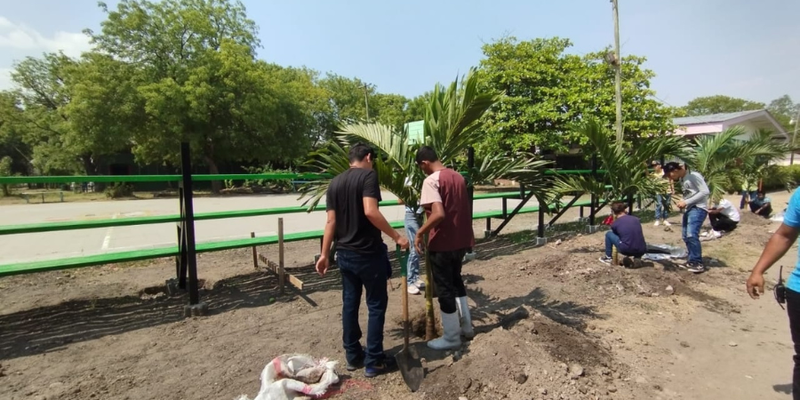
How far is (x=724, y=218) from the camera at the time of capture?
26.4 feet

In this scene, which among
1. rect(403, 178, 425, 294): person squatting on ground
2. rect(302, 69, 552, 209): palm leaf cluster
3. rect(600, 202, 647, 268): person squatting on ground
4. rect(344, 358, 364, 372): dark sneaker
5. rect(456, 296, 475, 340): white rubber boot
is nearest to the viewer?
rect(344, 358, 364, 372): dark sneaker

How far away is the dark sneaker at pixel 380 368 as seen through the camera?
3.06 meters

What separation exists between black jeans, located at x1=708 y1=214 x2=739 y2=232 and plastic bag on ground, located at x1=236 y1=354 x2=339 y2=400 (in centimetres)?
852

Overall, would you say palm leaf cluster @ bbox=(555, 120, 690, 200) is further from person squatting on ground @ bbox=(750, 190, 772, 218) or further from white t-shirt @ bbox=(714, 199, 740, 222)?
person squatting on ground @ bbox=(750, 190, 772, 218)

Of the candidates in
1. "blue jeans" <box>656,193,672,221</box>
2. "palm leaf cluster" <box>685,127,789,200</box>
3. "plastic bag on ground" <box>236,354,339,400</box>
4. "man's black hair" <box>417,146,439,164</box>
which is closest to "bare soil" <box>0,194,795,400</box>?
"plastic bag on ground" <box>236,354,339,400</box>

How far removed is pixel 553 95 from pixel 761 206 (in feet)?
31.8

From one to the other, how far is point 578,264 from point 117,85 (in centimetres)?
2380

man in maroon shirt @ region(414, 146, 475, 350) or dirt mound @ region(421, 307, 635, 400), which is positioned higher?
man in maroon shirt @ region(414, 146, 475, 350)

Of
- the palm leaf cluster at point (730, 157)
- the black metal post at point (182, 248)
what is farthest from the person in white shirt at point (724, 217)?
the black metal post at point (182, 248)

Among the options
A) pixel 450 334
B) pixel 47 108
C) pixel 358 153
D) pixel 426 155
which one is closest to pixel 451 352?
pixel 450 334

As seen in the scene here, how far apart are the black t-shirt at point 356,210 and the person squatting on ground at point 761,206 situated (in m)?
12.4

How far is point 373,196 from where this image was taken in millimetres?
3006

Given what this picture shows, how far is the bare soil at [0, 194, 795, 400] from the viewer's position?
2.95 meters

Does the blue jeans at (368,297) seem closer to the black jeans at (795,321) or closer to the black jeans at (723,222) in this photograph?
the black jeans at (795,321)
